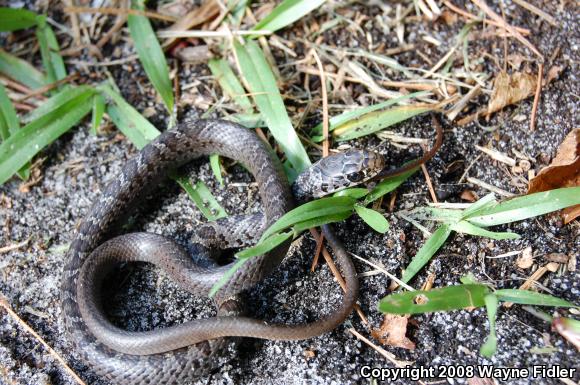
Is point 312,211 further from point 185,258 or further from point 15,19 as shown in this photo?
point 15,19

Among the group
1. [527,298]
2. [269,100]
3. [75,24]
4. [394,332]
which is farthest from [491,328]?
[75,24]

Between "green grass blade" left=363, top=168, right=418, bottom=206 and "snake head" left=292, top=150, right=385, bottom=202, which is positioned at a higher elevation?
"snake head" left=292, top=150, right=385, bottom=202

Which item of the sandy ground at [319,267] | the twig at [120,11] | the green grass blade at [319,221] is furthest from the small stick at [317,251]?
the twig at [120,11]

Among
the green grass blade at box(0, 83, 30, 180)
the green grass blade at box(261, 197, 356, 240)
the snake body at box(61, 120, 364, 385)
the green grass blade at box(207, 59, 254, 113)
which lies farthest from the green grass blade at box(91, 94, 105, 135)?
the green grass blade at box(261, 197, 356, 240)

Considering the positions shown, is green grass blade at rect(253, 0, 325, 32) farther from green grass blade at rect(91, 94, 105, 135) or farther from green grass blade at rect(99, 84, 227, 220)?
green grass blade at rect(91, 94, 105, 135)

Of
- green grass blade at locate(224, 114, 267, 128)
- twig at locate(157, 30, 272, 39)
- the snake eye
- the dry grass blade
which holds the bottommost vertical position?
the snake eye
